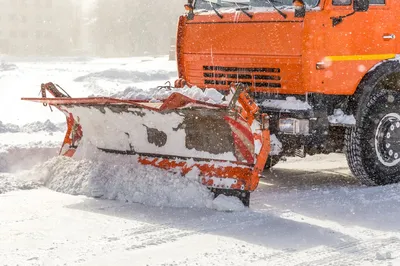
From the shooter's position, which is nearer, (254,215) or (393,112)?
(254,215)

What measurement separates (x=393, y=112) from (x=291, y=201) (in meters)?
1.67

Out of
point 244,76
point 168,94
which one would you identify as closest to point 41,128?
point 244,76

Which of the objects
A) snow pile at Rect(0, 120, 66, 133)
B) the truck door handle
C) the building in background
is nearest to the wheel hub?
the truck door handle

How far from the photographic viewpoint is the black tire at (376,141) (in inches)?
276

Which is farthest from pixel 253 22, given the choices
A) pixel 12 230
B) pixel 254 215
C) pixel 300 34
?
pixel 12 230

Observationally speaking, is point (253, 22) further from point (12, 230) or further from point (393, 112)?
point (12, 230)

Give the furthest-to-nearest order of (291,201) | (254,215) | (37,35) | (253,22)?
(37,35)
(253,22)
(291,201)
(254,215)

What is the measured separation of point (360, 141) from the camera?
23.0ft

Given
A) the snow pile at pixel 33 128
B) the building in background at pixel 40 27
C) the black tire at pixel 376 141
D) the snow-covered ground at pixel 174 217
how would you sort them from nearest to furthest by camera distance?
the snow-covered ground at pixel 174 217
the black tire at pixel 376 141
the snow pile at pixel 33 128
the building in background at pixel 40 27

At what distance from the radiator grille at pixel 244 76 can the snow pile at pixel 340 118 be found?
61 cm

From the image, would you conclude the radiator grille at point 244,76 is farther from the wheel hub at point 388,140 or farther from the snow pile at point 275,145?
the wheel hub at point 388,140

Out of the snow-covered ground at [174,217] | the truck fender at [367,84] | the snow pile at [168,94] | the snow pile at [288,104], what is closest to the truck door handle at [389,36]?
the truck fender at [367,84]

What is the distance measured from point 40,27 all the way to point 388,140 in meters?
62.0

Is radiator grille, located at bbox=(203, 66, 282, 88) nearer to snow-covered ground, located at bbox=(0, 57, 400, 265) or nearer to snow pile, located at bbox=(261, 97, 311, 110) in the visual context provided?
snow pile, located at bbox=(261, 97, 311, 110)
